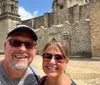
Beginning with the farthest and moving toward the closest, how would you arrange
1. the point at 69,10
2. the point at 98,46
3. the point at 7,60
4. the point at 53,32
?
the point at 69,10, the point at 53,32, the point at 98,46, the point at 7,60

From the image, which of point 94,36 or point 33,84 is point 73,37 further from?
point 33,84

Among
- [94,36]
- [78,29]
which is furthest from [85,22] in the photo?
[94,36]

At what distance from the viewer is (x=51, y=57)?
1953mm

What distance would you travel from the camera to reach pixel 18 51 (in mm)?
1909

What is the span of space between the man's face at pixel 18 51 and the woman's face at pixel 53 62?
155 mm

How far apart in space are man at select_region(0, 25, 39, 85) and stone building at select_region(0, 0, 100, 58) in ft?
19.7

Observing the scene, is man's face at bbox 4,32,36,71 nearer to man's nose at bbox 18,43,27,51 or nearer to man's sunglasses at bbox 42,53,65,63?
man's nose at bbox 18,43,27,51

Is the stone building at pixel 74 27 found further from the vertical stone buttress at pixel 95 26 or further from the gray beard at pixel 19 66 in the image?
the gray beard at pixel 19 66

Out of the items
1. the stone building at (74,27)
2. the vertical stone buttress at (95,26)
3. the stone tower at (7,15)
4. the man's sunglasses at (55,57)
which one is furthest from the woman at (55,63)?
the stone tower at (7,15)

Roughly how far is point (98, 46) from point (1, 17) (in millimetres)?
20628

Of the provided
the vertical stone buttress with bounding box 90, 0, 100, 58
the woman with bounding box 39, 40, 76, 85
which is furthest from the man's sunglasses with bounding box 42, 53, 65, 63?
the vertical stone buttress with bounding box 90, 0, 100, 58

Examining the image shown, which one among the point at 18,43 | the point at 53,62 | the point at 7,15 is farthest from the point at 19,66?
the point at 7,15

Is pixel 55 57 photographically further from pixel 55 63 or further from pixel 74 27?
pixel 74 27

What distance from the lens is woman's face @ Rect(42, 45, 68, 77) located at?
6.25 feet
